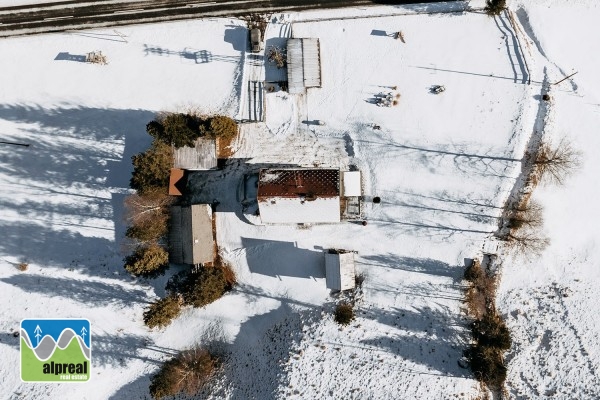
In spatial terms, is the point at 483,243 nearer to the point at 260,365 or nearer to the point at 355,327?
the point at 355,327

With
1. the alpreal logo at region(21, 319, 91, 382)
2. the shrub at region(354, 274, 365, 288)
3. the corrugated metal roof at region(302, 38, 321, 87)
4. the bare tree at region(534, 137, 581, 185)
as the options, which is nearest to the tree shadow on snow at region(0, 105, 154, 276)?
the alpreal logo at region(21, 319, 91, 382)

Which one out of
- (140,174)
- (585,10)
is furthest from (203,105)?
(585,10)

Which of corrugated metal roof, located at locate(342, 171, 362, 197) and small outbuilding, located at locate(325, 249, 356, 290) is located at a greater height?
corrugated metal roof, located at locate(342, 171, 362, 197)

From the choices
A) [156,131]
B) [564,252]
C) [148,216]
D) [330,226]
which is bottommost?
[564,252]

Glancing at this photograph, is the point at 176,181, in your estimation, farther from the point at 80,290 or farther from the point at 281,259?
the point at 80,290

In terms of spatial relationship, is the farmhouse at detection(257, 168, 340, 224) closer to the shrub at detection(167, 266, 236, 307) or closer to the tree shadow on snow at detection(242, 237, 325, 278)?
the tree shadow on snow at detection(242, 237, 325, 278)

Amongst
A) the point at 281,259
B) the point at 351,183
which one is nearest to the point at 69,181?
the point at 281,259
